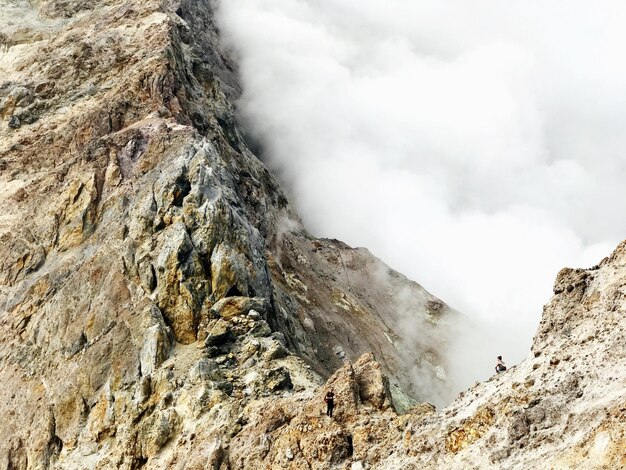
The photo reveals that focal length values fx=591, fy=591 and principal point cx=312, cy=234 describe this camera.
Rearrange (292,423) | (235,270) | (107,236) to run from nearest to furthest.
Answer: (292,423) < (235,270) < (107,236)

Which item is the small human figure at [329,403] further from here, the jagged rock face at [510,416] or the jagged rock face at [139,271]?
the jagged rock face at [139,271]

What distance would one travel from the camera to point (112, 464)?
3064 cm

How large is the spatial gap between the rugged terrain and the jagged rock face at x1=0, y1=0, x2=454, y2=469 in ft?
0.58

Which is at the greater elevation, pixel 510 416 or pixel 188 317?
pixel 188 317

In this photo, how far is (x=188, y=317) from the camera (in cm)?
3903

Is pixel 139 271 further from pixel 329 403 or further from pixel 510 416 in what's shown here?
pixel 510 416

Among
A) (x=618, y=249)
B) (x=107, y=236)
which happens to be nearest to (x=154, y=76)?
(x=107, y=236)

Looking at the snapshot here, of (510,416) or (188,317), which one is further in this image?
(188,317)

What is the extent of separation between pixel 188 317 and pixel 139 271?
19.1ft

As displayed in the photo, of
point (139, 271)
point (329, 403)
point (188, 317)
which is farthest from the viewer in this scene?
point (139, 271)

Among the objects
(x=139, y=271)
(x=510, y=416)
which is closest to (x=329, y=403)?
(x=510, y=416)

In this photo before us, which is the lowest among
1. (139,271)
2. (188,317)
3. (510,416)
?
(510,416)

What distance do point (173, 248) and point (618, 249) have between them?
95.2 feet

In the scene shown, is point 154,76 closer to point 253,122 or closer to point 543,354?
point 253,122
